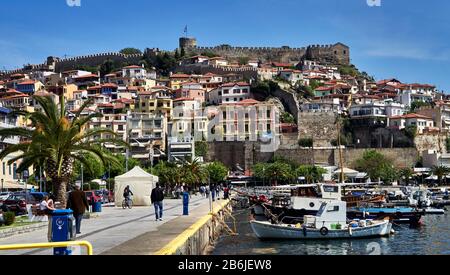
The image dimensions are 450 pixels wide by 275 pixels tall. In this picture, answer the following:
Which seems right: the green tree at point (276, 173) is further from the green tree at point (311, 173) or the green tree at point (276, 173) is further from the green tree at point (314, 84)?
the green tree at point (314, 84)

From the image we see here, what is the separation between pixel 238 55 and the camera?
11625 centimetres

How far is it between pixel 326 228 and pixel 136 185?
9.31m

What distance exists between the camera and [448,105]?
8600 cm

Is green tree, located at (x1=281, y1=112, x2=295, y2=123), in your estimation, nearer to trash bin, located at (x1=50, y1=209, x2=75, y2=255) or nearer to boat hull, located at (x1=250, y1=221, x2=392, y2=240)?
boat hull, located at (x1=250, y1=221, x2=392, y2=240)

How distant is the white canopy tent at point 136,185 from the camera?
25.5 metres

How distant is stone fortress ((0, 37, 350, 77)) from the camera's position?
109000mm

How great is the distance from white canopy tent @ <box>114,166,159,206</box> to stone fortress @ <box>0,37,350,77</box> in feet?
276

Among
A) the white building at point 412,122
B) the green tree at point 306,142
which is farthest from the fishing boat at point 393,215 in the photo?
the white building at point 412,122

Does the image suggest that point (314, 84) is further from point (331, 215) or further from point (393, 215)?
point (331, 215)

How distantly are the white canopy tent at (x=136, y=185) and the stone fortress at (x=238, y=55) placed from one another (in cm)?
8426

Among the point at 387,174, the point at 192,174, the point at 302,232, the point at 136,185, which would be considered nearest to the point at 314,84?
the point at 387,174

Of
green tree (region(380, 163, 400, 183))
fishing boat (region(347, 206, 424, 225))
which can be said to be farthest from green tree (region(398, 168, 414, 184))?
fishing boat (region(347, 206, 424, 225))
